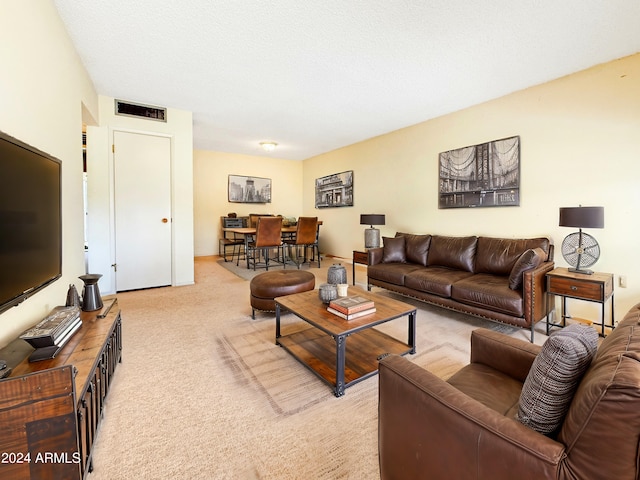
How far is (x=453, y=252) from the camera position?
11.9 feet

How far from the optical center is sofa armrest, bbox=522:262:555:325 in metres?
2.49

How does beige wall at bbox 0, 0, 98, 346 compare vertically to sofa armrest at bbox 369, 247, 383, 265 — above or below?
above

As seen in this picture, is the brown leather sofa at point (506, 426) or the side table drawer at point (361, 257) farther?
the side table drawer at point (361, 257)

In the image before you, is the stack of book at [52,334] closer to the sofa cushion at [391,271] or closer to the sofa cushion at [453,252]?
the sofa cushion at [391,271]

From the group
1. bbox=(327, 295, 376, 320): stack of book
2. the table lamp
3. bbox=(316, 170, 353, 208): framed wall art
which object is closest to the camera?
bbox=(327, 295, 376, 320): stack of book

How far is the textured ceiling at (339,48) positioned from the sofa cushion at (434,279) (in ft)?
7.11

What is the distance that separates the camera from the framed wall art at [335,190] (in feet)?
20.8

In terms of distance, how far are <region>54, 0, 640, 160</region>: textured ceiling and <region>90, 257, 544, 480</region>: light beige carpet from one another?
2.62 m

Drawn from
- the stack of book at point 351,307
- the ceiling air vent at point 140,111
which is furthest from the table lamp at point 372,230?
the ceiling air vent at point 140,111

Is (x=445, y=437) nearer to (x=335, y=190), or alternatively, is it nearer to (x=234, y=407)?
(x=234, y=407)

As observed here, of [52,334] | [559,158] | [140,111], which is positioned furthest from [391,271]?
[140,111]

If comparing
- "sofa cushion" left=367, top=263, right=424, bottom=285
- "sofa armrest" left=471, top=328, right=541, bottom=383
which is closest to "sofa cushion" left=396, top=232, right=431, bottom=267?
"sofa cushion" left=367, top=263, right=424, bottom=285

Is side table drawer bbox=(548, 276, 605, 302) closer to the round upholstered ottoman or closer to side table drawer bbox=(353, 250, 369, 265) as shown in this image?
side table drawer bbox=(353, 250, 369, 265)

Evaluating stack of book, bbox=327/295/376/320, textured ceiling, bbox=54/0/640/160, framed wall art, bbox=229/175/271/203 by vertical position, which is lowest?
stack of book, bbox=327/295/376/320
